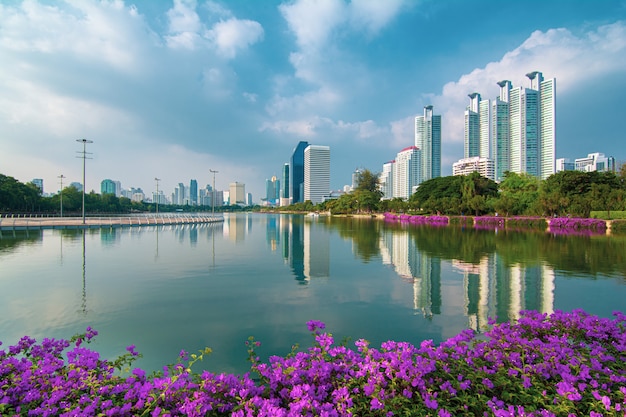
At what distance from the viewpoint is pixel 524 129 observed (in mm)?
86750

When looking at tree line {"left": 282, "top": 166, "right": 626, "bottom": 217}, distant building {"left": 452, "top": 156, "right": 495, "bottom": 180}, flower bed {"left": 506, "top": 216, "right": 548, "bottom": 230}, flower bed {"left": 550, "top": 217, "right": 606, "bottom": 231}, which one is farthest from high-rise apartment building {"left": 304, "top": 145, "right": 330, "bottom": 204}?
flower bed {"left": 550, "top": 217, "right": 606, "bottom": 231}

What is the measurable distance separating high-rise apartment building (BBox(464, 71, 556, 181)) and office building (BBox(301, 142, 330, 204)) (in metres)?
65.5

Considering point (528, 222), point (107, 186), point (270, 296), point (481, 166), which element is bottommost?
point (270, 296)

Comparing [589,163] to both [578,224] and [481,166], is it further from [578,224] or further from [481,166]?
[578,224]

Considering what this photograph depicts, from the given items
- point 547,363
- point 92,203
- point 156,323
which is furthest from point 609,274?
point 92,203

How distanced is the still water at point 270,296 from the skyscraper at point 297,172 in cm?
15790

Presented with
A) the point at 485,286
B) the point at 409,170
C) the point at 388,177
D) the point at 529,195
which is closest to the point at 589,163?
the point at 409,170

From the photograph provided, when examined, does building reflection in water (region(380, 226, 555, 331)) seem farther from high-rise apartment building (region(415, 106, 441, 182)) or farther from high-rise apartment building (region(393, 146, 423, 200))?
high-rise apartment building (region(415, 106, 441, 182))

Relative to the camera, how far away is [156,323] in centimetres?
554

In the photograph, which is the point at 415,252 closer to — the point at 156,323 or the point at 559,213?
the point at 156,323

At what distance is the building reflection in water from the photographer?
6195mm

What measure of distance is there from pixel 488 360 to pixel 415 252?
11675 millimetres

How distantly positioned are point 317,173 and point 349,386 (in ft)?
471

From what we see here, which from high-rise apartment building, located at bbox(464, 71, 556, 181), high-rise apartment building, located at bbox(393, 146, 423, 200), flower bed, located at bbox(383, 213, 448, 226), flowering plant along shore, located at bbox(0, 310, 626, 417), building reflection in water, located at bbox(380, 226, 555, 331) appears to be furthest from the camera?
high-rise apartment building, located at bbox(393, 146, 423, 200)
